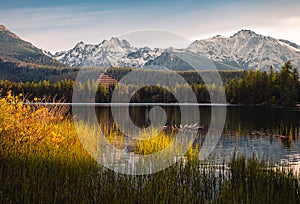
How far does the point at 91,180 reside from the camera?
945cm

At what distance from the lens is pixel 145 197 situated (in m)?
7.97

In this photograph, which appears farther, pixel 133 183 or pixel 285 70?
pixel 285 70

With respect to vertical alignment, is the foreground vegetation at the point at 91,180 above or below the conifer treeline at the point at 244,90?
below

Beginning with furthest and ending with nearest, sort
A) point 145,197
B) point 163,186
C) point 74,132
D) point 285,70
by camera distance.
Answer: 1. point 285,70
2. point 74,132
3. point 163,186
4. point 145,197

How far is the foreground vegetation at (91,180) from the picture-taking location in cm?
804

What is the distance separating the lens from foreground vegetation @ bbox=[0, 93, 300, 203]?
8.04 meters

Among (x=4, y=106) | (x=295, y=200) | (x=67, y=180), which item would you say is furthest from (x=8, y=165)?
(x=295, y=200)

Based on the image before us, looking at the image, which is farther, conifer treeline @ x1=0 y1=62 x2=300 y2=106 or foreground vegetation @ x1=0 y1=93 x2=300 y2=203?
conifer treeline @ x1=0 y1=62 x2=300 y2=106

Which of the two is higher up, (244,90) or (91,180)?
(244,90)

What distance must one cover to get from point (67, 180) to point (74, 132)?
7.19 meters

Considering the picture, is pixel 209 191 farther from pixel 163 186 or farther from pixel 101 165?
pixel 101 165

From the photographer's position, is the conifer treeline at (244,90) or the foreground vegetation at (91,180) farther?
the conifer treeline at (244,90)

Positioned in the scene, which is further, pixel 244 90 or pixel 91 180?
pixel 244 90

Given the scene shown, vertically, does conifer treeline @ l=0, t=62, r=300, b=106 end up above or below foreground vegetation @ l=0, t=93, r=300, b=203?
above
